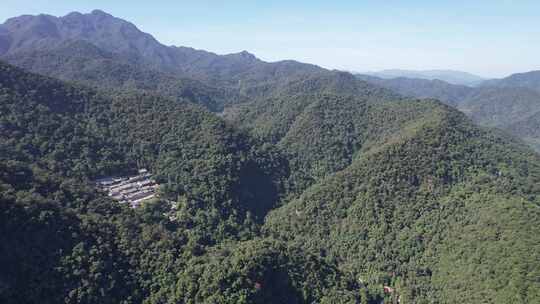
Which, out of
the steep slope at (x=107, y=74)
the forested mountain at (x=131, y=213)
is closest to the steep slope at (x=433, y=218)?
the forested mountain at (x=131, y=213)

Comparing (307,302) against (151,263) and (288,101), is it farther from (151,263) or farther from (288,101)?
(288,101)

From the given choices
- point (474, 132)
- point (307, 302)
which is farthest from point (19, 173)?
point (474, 132)

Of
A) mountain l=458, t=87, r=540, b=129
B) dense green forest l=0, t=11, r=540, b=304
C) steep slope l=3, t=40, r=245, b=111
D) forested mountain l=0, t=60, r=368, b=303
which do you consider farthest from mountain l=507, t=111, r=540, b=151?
forested mountain l=0, t=60, r=368, b=303

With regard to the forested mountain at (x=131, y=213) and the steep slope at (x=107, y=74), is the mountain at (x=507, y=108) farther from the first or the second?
the forested mountain at (x=131, y=213)

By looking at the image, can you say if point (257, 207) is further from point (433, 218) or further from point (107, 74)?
point (107, 74)

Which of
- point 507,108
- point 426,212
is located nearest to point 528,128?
point 507,108

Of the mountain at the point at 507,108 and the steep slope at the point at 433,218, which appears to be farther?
the mountain at the point at 507,108
